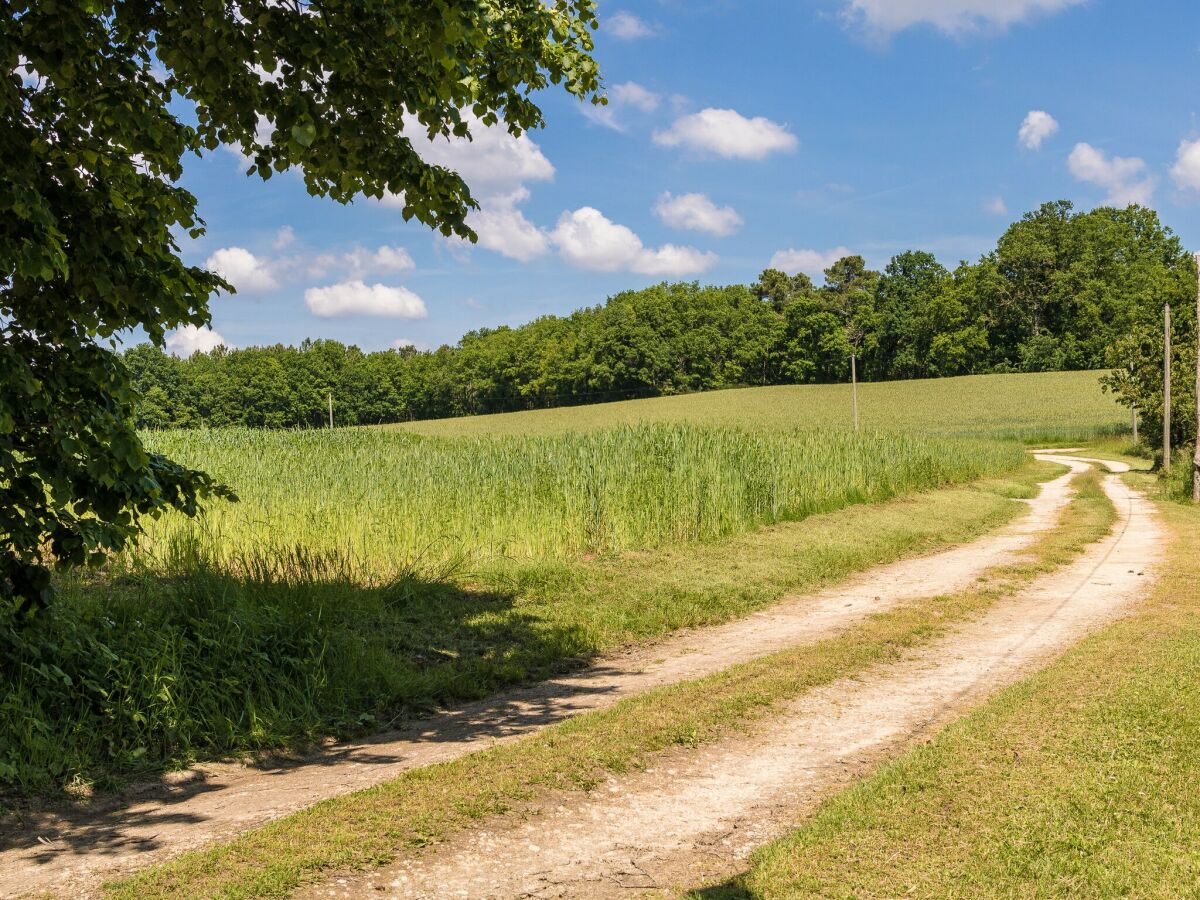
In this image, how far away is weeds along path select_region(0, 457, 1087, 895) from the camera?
14.4 feet

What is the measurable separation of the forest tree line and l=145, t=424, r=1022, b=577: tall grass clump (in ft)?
248

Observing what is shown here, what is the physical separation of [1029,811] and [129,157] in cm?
594

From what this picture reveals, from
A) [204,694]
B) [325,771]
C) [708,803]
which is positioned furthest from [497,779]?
[204,694]

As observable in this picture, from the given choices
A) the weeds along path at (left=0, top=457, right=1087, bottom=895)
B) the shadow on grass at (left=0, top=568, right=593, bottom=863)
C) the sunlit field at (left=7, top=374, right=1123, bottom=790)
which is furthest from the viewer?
the sunlit field at (left=7, top=374, right=1123, bottom=790)

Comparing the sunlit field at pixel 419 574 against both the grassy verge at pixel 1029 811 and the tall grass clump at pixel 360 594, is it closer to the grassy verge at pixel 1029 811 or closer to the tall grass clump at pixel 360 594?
the tall grass clump at pixel 360 594

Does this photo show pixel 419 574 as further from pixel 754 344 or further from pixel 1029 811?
pixel 754 344

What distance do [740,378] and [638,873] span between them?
109m

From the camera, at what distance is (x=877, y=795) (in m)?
4.70

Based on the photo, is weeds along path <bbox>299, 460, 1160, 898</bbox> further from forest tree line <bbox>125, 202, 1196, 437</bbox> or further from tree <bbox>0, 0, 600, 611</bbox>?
forest tree line <bbox>125, 202, 1196, 437</bbox>

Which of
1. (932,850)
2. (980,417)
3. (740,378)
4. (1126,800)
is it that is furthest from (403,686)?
(740,378)

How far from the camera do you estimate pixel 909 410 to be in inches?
2913

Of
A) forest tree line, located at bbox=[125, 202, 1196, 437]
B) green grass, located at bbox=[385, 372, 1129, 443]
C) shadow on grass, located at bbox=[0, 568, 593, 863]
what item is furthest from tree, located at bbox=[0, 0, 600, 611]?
forest tree line, located at bbox=[125, 202, 1196, 437]

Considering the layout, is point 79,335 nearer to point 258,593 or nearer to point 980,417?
point 258,593

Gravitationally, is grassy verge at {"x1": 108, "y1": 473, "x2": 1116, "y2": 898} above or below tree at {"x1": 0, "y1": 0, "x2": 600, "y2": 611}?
below
